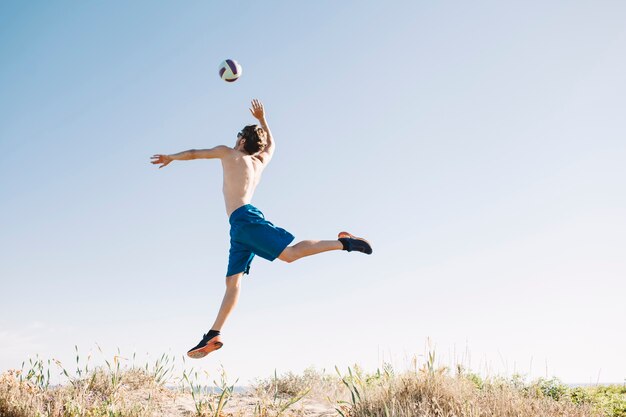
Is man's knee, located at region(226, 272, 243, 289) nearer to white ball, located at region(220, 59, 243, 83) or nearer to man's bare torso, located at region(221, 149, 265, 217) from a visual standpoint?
man's bare torso, located at region(221, 149, 265, 217)

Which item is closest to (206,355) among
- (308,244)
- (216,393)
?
(216,393)

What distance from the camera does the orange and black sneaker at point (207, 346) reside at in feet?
18.9

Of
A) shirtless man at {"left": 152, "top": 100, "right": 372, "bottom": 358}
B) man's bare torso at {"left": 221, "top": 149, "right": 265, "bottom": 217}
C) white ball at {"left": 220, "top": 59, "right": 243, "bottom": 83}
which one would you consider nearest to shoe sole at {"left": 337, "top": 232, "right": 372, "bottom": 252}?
shirtless man at {"left": 152, "top": 100, "right": 372, "bottom": 358}

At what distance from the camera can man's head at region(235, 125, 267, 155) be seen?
21.7 ft

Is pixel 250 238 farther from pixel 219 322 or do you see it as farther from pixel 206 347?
pixel 206 347

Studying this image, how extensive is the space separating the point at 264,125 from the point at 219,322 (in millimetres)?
2759

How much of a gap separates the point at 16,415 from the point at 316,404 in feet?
10.9

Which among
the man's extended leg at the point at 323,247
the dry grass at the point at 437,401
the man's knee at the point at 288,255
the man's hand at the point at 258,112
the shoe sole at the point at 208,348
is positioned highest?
the man's hand at the point at 258,112

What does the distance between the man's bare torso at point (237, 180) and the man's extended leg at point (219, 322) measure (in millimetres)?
841

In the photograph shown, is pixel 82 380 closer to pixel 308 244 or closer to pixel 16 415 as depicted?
pixel 16 415

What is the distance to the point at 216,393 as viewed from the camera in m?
6.11

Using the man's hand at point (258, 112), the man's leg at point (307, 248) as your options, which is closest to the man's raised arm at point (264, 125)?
the man's hand at point (258, 112)

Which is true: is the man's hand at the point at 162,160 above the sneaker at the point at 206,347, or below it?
above

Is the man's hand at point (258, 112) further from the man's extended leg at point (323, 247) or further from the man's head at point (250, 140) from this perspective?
the man's extended leg at point (323, 247)
